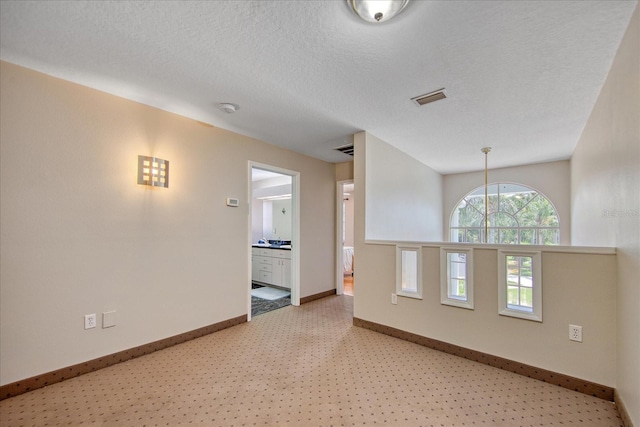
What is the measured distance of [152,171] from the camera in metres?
2.74

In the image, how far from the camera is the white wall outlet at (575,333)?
7.16 feet

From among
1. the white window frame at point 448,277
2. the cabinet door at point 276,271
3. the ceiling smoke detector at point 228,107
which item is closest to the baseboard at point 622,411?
the white window frame at point 448,277

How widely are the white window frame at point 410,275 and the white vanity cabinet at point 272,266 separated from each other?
7.82ft

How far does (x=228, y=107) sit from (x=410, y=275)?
2.70m

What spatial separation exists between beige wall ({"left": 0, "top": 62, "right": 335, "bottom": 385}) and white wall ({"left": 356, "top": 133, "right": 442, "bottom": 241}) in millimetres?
1662

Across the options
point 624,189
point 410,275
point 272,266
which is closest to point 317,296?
point 272,266

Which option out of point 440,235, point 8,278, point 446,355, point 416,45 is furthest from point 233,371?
point 440,235

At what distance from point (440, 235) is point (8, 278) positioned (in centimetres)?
678

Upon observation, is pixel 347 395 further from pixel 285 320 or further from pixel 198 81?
pixel 198 81

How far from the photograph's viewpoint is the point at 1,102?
2020mm

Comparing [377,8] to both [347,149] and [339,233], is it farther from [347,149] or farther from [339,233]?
[339,233]

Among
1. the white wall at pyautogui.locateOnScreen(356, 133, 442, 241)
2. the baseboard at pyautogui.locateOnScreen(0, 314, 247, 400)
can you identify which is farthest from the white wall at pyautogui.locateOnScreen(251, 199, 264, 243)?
the baseboard at pyautogui.locateOnScreen(0, 314, 247, 400)

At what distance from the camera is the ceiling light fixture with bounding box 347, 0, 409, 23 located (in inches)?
57.9

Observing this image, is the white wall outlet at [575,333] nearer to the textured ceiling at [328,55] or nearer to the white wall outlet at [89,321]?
the textured ceiling at [328,55]
